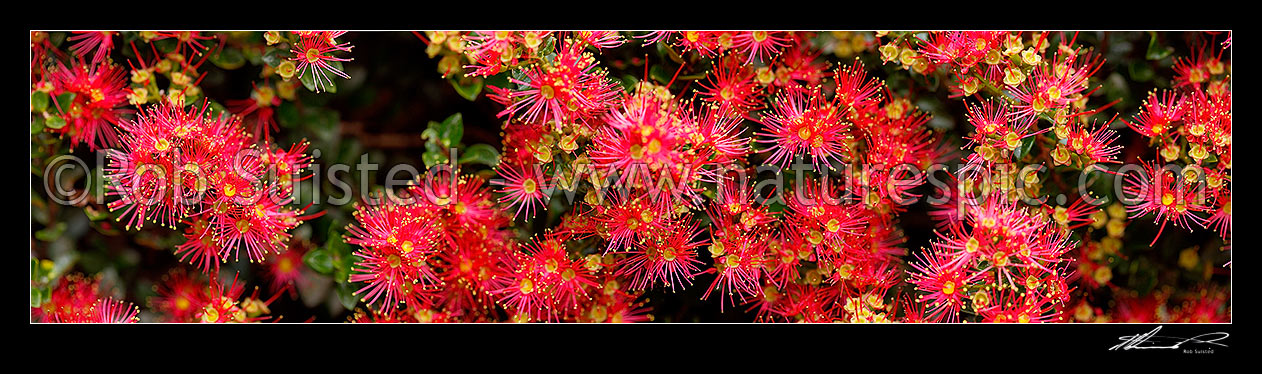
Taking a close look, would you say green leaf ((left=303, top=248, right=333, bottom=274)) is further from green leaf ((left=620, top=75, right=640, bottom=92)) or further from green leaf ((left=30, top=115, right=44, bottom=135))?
green leaf ((left=620, top=75, right=640, bottom=92))

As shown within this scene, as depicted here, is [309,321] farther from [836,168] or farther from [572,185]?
[836,168]

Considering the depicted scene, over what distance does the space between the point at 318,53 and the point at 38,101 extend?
1.67 feet

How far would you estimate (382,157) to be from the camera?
1412mm

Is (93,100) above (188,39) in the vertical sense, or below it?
below

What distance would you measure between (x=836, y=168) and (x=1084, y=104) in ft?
1.57

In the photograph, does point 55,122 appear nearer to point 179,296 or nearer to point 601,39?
point 179,296

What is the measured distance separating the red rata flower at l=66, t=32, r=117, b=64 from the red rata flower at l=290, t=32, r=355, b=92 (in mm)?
327

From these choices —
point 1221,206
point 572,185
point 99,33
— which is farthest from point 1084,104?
point 99,33

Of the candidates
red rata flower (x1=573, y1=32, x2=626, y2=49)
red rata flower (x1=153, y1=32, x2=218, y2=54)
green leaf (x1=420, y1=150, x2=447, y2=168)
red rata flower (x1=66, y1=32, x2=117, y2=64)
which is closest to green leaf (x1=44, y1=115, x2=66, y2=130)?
red rata flower (x1=66, y1=32, x2=117, y2=64)

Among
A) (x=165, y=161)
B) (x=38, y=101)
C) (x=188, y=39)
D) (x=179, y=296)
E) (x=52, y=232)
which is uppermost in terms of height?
(x=188, y=39)

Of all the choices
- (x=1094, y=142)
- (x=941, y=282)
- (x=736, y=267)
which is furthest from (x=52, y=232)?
(x=1094, y=142)
